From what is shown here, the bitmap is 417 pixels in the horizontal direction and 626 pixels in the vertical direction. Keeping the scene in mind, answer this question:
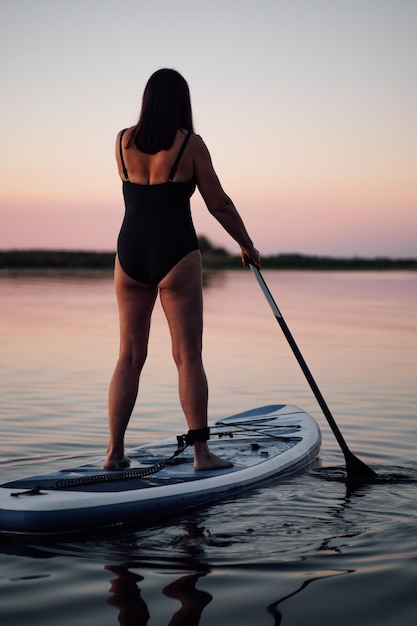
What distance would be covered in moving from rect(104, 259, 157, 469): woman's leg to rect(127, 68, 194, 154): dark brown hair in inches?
27.3

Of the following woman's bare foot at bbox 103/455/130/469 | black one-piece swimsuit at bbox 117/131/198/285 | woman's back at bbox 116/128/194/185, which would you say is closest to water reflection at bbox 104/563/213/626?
woman's bare foot at bbox 103/455/130/469

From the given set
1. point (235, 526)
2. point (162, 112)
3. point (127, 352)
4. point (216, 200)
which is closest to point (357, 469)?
point (235, 526)

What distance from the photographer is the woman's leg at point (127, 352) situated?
493cm

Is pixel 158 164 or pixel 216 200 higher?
pixel 158 164

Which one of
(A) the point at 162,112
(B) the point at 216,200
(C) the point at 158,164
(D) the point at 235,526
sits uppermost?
(A) the point at 162,112

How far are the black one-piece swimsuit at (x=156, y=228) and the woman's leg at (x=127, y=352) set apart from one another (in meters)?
0.08

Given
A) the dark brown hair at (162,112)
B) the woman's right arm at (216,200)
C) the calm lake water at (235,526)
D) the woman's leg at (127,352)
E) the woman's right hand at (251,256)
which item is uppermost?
the dark brown hair at (162,112)

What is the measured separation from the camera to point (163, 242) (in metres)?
4.80

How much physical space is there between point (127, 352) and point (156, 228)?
0.69 meters

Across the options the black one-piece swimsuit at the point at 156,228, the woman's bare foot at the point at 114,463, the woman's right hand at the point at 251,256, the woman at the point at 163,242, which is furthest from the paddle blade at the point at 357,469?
the black one-piece swimsuit at the point at 156,228

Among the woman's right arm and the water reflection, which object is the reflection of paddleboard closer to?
the water reflection

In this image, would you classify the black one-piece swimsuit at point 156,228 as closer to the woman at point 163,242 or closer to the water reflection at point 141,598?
the woman at point 163,242

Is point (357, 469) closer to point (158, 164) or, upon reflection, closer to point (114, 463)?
point (114, 463)

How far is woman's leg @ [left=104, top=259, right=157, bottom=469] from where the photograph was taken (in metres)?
4.93
